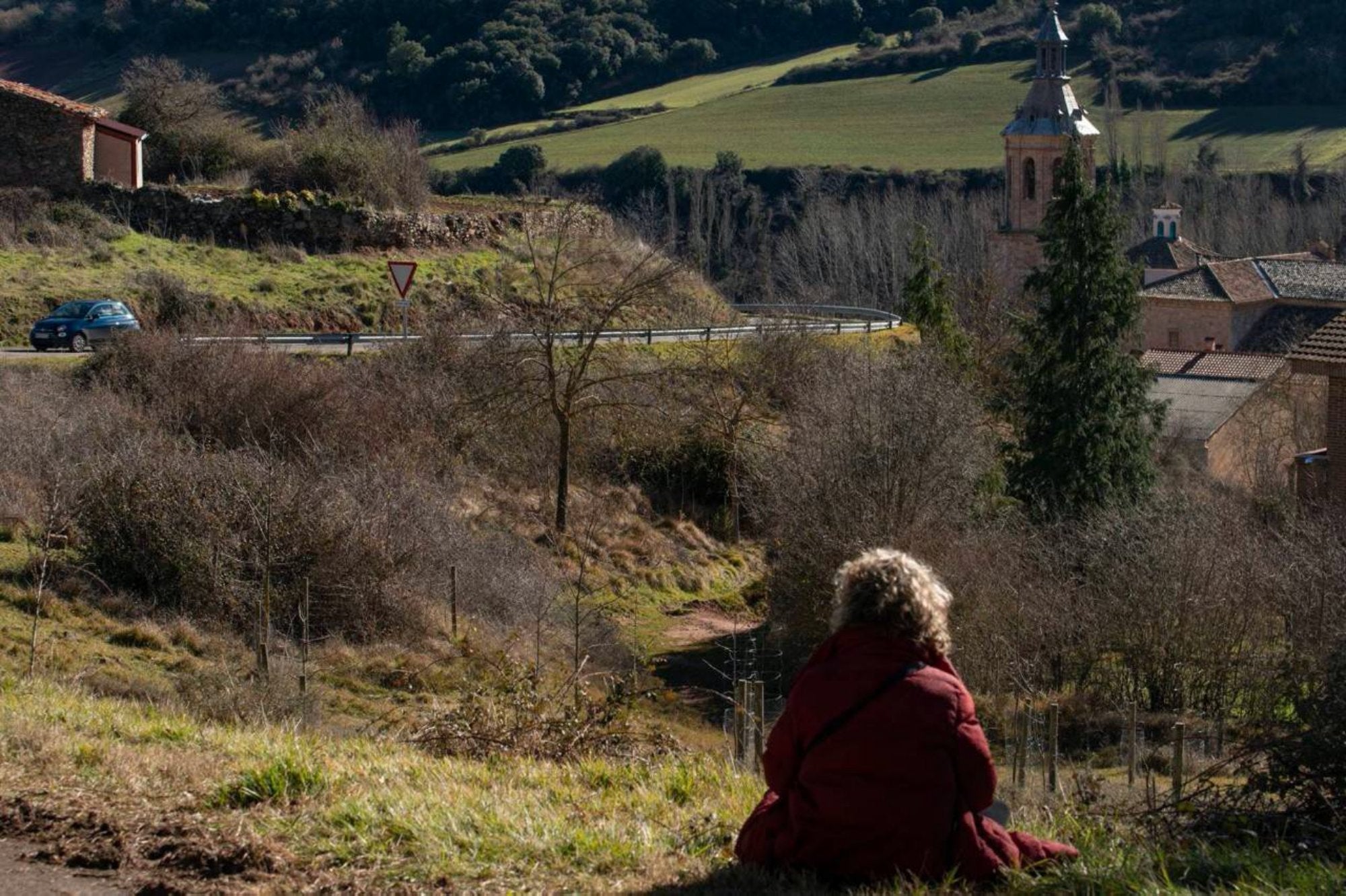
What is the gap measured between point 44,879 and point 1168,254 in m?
74.1

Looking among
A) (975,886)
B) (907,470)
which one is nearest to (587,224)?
(907,470)

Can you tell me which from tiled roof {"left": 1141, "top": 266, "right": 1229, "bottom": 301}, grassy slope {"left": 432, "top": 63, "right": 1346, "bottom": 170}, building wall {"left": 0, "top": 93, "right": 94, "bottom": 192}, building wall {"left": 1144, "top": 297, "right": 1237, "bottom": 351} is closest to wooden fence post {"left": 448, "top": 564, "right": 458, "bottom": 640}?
building wall {"left": 0, "top": 93, "right": 94, "bottom": 192}

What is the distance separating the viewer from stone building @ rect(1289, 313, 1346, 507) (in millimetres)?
22781

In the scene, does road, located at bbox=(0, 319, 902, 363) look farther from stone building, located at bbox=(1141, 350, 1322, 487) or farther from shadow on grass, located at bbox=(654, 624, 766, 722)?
stone building, located at bbox=(1141, 350, 1322, 487)

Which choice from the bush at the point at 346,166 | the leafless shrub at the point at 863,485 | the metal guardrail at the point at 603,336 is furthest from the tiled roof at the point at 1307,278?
the leafless shrub at the point at 863,485

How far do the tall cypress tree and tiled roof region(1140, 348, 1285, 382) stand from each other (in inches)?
906

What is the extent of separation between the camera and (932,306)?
40406mm

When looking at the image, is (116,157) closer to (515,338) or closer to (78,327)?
(78,327)

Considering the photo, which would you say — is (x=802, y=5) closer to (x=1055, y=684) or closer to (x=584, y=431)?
(x=584, y=431)

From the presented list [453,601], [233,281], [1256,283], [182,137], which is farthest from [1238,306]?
[453,601]

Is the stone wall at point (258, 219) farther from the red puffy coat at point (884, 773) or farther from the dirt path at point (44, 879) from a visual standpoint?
the red puffy coat at point (884, 773)

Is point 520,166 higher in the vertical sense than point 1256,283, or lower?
higher

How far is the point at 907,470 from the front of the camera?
73.6 ft

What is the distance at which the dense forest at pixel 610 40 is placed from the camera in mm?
85062
